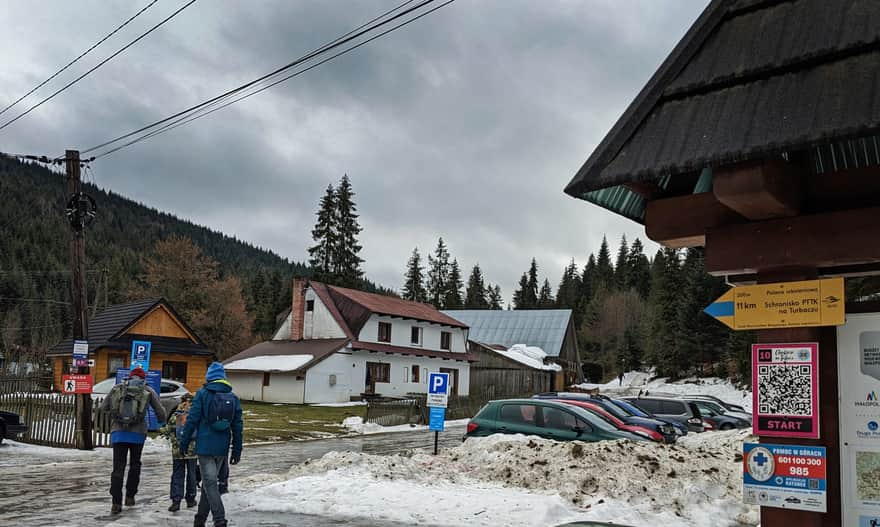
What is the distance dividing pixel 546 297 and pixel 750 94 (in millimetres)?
152433

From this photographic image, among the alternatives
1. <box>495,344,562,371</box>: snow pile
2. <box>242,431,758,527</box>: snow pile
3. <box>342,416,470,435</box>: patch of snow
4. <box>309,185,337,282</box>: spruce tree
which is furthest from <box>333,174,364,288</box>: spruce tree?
<box>242,431,758,527</box>: snow pile

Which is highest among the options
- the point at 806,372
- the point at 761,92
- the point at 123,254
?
A: the point at 123,254

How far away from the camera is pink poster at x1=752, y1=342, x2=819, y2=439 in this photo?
5.88m

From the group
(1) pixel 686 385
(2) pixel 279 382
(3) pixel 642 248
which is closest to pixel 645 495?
(2) pixel 279 382

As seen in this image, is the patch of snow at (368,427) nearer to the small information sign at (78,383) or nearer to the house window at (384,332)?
the small information sign at (78,383)

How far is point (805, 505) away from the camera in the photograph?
581 centimetres

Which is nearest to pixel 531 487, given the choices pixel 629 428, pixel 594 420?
pixel 594 420

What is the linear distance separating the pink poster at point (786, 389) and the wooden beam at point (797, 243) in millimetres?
691

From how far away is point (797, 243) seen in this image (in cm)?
611

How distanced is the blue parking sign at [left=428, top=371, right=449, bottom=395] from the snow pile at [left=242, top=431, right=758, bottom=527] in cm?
403

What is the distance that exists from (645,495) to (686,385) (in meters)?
54.3

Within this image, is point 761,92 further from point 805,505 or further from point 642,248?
point 642,248

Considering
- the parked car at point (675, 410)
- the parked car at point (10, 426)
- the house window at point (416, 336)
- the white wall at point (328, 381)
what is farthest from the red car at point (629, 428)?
the house window at point (416, 336)

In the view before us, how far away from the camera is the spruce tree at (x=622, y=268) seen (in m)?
135
